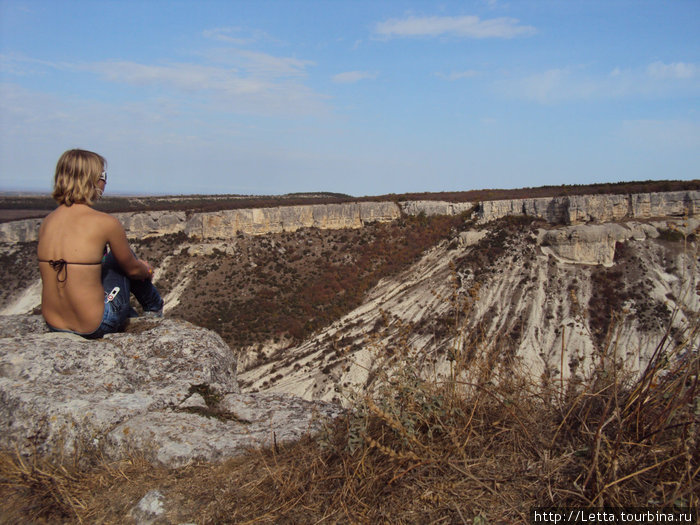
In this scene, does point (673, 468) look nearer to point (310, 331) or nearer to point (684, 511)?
point (684, 511)

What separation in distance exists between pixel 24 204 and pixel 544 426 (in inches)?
3835

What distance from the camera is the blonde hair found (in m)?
3.35

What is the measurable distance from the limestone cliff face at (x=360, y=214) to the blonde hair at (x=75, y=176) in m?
40.6

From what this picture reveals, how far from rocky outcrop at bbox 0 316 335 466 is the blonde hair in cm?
114

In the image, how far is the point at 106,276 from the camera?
3.77 m

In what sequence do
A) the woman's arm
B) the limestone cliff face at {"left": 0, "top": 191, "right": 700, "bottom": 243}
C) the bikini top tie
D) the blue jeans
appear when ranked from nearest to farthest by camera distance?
the bikini top tie, the woman's arm, the blue jeans, the limestone cliff face at {"left": 0, "top": 191, "right": 700, "bottom": 243}

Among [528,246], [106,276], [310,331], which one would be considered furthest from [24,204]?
[106,276]

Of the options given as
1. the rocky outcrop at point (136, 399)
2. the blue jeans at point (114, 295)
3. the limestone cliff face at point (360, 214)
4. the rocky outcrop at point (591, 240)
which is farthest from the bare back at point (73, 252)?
the limestone cliff face at point (360, 214)

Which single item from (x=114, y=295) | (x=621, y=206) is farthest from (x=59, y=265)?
(x=621, y=206)

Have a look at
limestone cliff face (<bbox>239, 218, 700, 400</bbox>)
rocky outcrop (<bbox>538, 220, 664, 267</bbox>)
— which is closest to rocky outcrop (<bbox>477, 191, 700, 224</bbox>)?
limestone cliff face (<bbox>239, 218, 700, 400</bbox>)

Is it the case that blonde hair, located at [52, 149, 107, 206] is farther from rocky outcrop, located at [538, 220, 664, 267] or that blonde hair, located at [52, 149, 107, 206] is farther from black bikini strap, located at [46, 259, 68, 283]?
rocky outcrop, located at [538, 220, 664, 267]

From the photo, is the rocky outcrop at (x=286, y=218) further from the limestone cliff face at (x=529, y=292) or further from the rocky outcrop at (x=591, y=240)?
the rocky outcrop at (x=591, y=240)

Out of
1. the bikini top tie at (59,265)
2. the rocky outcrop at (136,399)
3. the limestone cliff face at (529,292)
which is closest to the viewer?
the rocky outcrop at (136,399)

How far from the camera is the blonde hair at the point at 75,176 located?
3348 mm
